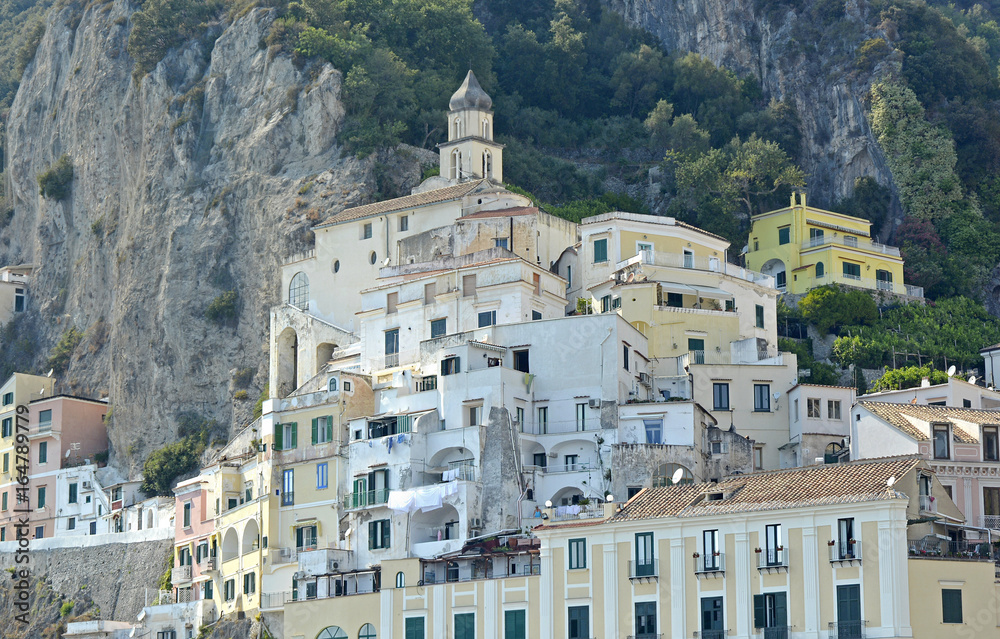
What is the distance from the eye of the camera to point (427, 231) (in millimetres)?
76938

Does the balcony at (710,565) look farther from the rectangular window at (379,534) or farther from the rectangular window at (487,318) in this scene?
the rectangular window at (487,318)

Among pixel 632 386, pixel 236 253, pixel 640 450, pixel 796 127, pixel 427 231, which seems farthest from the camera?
pixel 796 127

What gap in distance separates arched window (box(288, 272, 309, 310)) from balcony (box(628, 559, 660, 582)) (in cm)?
3144

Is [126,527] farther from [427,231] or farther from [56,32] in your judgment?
[56,32]

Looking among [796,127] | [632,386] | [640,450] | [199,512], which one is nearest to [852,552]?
[640,450]

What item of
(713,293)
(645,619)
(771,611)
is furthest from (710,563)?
(713,293)

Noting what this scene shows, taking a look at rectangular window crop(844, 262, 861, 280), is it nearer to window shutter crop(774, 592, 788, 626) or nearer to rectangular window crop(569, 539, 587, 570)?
rectangular window crop(569, 539, 587, 570)

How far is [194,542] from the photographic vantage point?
7119cm

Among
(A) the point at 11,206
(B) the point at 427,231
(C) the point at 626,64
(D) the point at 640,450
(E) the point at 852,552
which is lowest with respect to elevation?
(E) the point at 852,552

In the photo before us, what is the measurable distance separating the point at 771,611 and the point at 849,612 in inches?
93.1

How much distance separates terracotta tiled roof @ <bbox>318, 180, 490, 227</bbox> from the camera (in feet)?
256

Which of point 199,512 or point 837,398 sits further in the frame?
point 199,512

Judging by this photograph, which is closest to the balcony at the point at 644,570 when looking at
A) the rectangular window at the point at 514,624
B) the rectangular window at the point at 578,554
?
the rectangular window at the point at 578,554

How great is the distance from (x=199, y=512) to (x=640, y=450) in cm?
2053
